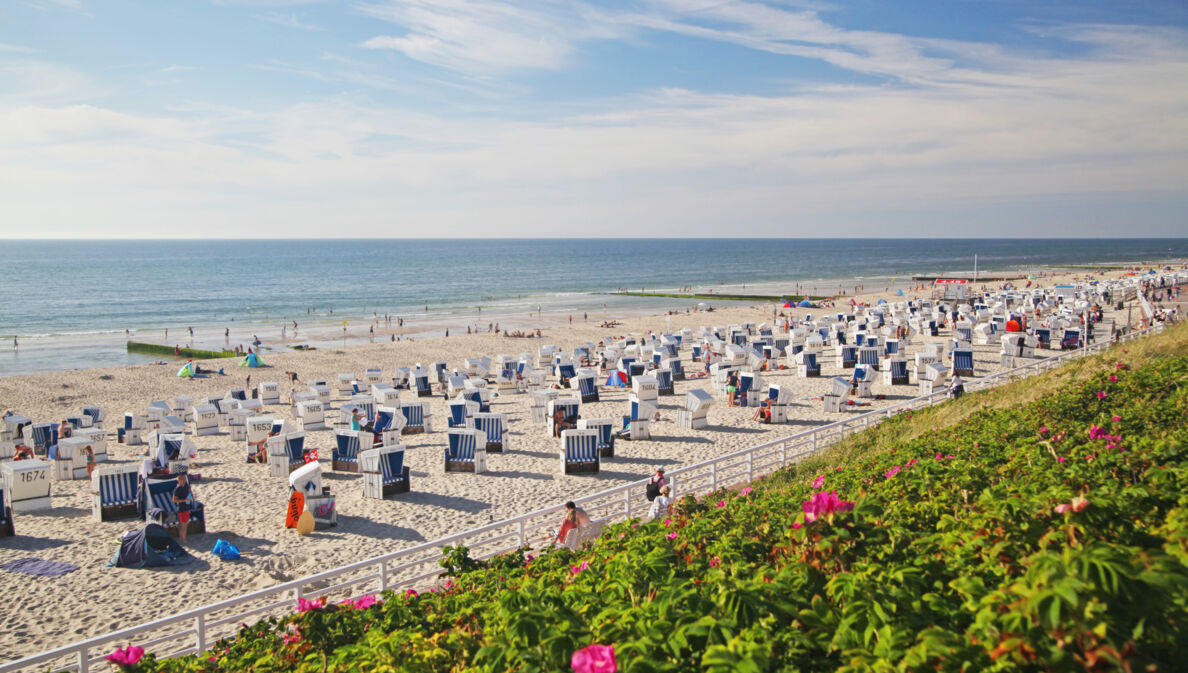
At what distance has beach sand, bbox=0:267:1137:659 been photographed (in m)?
9.73

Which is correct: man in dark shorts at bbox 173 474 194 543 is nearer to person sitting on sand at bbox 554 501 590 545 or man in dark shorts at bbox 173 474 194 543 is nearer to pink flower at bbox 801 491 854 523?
person sitting on sand at bbox 554 501 590 545

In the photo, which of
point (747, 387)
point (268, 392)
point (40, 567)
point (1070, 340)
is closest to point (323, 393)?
point (268, 392)

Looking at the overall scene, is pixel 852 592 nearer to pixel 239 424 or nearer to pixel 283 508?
pixel 283 508

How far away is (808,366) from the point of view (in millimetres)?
25703

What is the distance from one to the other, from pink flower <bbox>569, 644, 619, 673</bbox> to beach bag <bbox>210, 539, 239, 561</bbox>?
10.1 meters

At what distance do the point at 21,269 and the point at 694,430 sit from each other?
494 feet

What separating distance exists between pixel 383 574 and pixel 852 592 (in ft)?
19.7

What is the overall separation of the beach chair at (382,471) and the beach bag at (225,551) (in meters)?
2.99

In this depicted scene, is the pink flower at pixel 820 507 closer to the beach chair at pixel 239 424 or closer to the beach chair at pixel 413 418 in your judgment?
the beach chair at pixel 413 418

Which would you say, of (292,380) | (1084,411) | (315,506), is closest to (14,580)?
(315,506)

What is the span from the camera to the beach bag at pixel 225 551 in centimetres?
1111

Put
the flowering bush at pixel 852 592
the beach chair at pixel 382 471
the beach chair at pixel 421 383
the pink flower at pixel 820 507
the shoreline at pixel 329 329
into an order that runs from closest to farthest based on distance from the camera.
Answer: the flowering bush at pixel 852 592
the pink flower at pixel 820 507
the beach chair at pixel 382 471
the beach chair at pixel 421 383
the shoreline at pixel 329 329

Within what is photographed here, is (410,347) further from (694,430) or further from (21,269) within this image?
(21,269)

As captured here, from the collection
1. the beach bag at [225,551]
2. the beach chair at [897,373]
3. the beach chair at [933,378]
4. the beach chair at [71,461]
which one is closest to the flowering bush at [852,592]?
the beach bag at [225,551]
